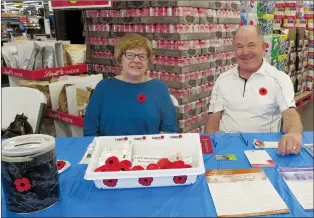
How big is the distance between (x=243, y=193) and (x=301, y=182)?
0.27m

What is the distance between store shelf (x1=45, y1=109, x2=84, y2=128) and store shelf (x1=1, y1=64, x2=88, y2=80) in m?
0.39

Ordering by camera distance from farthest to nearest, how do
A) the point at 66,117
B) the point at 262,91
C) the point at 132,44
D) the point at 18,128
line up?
the point at 66,117 < the point at 18,128 < the point at 262,91 < the point at 132,44

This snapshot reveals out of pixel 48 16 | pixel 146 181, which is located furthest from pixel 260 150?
pixel 48 16

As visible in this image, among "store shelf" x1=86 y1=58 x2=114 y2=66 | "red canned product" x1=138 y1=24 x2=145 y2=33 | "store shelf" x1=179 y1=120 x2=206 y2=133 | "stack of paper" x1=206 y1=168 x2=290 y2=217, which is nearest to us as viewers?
"stack of paper" x1=206 y1=168 x2=290 y2=217

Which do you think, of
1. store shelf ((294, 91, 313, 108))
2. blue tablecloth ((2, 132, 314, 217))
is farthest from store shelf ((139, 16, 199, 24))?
store shelf ((294, 91, 313, 108))

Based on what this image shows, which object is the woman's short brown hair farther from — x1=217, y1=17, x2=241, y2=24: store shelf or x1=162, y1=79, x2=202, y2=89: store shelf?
x1=217, y1=17, x2=241, y2=24: store shelf

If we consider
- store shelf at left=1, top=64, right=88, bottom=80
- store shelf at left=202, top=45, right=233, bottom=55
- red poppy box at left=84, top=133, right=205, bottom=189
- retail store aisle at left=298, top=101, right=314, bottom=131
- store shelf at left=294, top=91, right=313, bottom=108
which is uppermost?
store shelf at left=202, top=45, right=233, bottom=55

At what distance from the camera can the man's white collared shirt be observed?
2184 millimetres

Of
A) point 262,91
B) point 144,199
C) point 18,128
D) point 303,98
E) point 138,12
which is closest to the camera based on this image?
point 144,199

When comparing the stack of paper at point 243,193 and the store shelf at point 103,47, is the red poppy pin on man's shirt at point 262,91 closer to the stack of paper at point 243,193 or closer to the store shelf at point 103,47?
the stack of paper at point 243,193

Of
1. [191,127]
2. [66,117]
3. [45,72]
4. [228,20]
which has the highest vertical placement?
[228,20]

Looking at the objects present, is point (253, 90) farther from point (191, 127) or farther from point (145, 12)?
point (145, 12)

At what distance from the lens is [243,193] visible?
1.17 metres

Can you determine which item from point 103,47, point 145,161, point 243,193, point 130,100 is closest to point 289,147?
point 243,193
